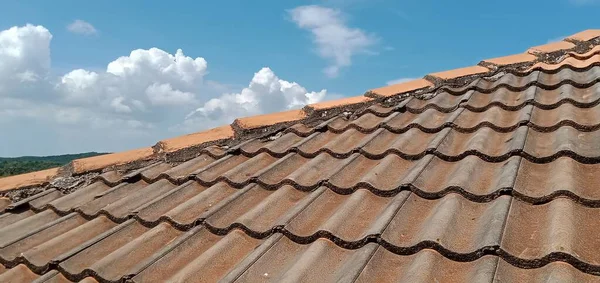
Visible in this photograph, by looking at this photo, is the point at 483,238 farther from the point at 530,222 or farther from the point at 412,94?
the point at 412,94

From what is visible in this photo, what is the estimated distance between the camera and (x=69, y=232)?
2469 millimetres

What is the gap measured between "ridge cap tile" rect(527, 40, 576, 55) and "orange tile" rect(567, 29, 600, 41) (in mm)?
124

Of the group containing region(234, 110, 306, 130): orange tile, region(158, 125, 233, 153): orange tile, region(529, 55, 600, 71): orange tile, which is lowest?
region(158, 125, 233, 153): orange tile

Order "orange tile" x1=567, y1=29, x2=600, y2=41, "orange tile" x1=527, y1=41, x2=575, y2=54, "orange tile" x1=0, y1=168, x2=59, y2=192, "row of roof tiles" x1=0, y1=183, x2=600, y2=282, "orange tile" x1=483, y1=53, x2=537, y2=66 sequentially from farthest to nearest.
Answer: "orange tile" x1=567, y1=29, x2=600, y2=41 → "orange tile" x1=527, y1=41, x2=575, y2=54 → "orange tile" x1=483, y1=53, x2=537, y2=66 → "orange tile" x1=0, y1=168, x2=59, y2=192 → "row of roof tiles" x1=0, y1=183, x2=600, y2=282

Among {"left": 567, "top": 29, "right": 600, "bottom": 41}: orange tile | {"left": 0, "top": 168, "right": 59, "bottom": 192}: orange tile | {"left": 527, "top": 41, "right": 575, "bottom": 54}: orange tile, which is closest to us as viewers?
{"left": 0, "top": 168, "right": 59, "bottom": 192}: orange tile

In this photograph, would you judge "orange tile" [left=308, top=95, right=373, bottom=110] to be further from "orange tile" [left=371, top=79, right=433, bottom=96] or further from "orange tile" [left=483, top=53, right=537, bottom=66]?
"orange tile" [left=483, top=53, right=537, bottom=66]

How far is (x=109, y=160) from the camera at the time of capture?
362 centimetres

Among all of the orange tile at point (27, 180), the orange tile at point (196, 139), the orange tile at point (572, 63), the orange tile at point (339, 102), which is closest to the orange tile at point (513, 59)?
the orange tile at point (572, 63)

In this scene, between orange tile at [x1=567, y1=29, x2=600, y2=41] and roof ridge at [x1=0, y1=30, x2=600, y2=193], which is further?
orange tile at [x1=567, y1=29, x2=600, y2=41]

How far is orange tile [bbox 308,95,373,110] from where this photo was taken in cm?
377

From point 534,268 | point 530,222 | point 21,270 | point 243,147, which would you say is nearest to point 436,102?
point 243,147

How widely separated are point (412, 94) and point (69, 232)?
8.19ft

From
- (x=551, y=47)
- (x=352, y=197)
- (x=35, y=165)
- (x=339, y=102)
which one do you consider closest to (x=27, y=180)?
(x=339, y=102)

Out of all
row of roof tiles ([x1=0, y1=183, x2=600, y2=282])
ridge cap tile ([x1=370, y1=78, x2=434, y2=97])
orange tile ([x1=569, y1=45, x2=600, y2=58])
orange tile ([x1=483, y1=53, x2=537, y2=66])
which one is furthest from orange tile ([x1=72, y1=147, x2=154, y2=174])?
orange tile ([x1=569, y1=45, x2=600, y2=58])
